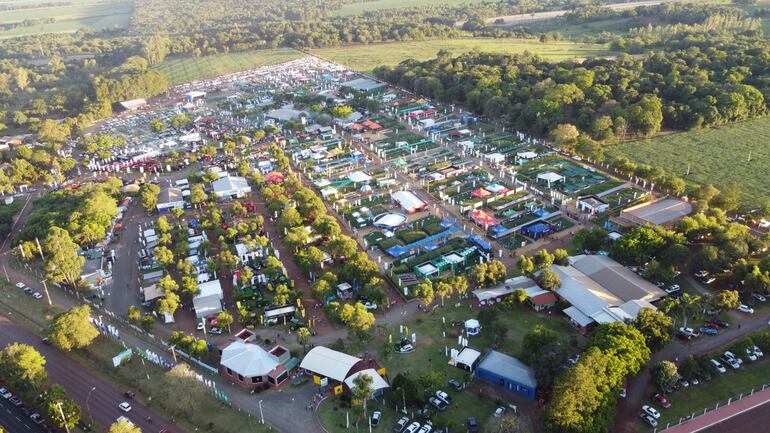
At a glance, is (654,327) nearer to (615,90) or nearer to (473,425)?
(473,425)

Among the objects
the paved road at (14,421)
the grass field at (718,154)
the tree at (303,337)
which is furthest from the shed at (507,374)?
the grass field at (718,154)

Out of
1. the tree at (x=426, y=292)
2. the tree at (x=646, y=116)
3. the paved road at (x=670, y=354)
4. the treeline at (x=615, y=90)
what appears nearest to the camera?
the paved road at (x=670, y=354)

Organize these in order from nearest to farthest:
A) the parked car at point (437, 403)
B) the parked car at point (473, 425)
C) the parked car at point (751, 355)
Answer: the parked car at point (473, 425) < the parked car at point (437, 403) < the parked car at point (751, 355)

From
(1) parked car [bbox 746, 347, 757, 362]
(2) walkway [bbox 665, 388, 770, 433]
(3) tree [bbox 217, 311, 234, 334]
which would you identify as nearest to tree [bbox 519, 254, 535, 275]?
(1) parked car [bbox 746, 347, 757, 362]

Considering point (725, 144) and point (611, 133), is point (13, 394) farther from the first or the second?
point (725, 144)

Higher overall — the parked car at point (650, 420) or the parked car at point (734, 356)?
the parked car at point (734, 356)

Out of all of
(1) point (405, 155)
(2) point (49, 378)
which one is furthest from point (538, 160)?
(2) point (49, 378)

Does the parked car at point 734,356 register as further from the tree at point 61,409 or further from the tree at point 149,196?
the tree at point 149,196
